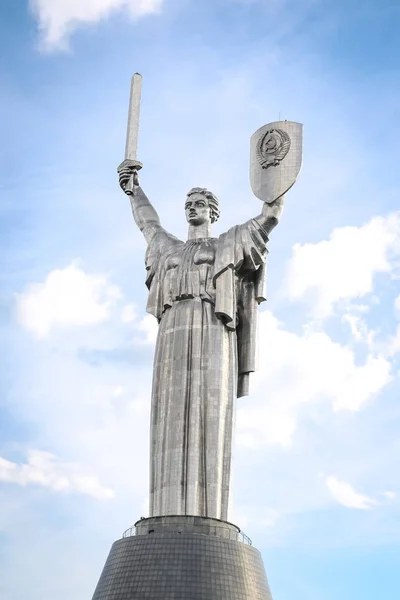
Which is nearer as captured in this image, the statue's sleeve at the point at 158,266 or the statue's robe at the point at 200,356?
the statue's robe at the point at 200,356

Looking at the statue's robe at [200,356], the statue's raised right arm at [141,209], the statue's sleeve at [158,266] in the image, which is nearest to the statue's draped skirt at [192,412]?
the statue's robe at [200,356]

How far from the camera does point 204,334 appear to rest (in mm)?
17266

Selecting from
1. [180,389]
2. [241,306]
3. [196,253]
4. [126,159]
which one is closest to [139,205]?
[126,159]

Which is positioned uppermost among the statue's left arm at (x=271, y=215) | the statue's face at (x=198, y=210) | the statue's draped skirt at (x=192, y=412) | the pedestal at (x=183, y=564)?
the statue's face at (x=198, y=210)

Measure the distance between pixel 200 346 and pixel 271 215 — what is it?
3.15m

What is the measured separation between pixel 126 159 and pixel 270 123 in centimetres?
379

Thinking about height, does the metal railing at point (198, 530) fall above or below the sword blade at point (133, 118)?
below

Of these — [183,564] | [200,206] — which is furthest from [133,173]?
[183,564]

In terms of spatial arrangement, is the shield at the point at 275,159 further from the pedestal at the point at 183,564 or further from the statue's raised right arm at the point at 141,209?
the pedestal at the point at 183,564

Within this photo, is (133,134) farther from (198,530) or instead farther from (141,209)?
(198,530)

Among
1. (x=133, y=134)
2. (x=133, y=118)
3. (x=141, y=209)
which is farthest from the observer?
(x=133, y=118)

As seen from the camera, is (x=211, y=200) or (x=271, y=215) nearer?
(x=271, y=215)

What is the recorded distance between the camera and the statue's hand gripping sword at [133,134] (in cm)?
2019

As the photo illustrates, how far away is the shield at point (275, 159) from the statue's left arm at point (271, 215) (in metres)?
0.13
